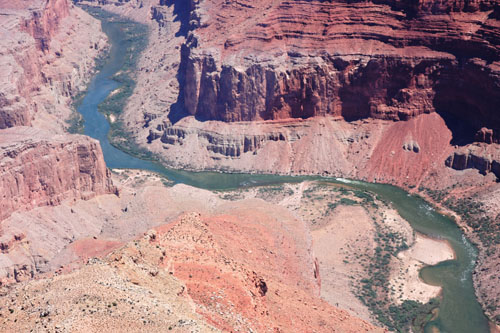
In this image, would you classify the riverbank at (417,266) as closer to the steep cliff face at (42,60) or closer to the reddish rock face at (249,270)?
the reddish rock face at (249,270)

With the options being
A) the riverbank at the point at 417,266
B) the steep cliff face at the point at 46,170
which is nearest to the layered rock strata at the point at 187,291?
the riverbank at the point at 417,266

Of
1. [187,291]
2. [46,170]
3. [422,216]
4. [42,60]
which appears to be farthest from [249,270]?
[42,60]

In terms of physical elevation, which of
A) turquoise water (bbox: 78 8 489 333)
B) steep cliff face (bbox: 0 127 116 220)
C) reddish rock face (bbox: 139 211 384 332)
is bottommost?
turquoise water (bbox: 78 8 489 333)

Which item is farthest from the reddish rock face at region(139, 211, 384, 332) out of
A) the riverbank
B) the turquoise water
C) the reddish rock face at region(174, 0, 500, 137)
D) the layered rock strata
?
the reddish rock face at region(174, 0, 500, 137)

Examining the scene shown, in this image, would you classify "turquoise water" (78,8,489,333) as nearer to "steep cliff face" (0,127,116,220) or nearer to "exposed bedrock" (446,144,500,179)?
"exposed bedrock" (446,144,500,179)

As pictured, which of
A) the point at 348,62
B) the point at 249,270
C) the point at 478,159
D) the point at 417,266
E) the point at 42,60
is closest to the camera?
the point at 249,270

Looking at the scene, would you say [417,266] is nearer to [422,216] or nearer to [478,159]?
[422,216]

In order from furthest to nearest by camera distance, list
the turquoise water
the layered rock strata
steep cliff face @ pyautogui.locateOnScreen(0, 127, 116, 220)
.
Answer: steep cliff face @ pyautogui.locateOnScreen(0, 127, 116, 220), the turquoise water, the layered rock strata

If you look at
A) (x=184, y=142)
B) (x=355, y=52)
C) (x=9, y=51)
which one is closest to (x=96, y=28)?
(x=9, y=51)
